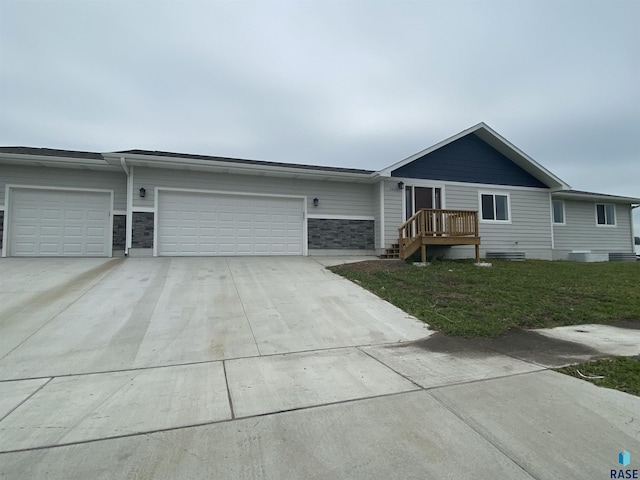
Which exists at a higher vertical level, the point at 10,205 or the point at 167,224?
the point at 10,205

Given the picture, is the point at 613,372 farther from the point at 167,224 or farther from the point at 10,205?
the point at 10,205

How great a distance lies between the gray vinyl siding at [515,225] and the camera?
45.2 feet

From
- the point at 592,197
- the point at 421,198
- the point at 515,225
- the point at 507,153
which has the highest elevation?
the point at 507,153

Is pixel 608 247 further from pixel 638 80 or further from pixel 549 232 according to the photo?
pixel 638 80

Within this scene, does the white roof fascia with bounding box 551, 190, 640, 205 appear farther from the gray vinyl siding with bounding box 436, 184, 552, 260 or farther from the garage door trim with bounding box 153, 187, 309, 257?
the garage door trim with bounding box 153, 187, 309, 257

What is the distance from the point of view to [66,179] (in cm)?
1104

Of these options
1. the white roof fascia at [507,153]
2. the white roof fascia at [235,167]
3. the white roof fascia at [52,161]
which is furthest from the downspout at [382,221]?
the white roof fascia at [52,161]

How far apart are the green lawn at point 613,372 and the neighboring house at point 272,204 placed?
25.1 ft

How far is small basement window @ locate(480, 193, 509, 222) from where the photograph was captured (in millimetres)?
14250

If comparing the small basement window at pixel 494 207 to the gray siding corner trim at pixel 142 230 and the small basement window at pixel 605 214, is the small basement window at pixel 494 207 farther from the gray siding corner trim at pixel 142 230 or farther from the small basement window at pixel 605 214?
the gray siding corner trim at pixel 142 230

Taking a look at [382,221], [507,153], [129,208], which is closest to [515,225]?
[507,153]

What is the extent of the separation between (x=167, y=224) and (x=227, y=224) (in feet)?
6.25

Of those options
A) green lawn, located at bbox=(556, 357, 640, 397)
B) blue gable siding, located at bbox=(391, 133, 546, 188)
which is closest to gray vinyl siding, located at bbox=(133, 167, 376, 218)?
blue gable siding, located at bbox=(391, 133, 546, 188)

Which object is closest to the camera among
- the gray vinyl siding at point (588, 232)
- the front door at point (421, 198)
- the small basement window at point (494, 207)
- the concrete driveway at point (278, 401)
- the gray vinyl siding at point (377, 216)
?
the concrete driveway at point (278, 401)
